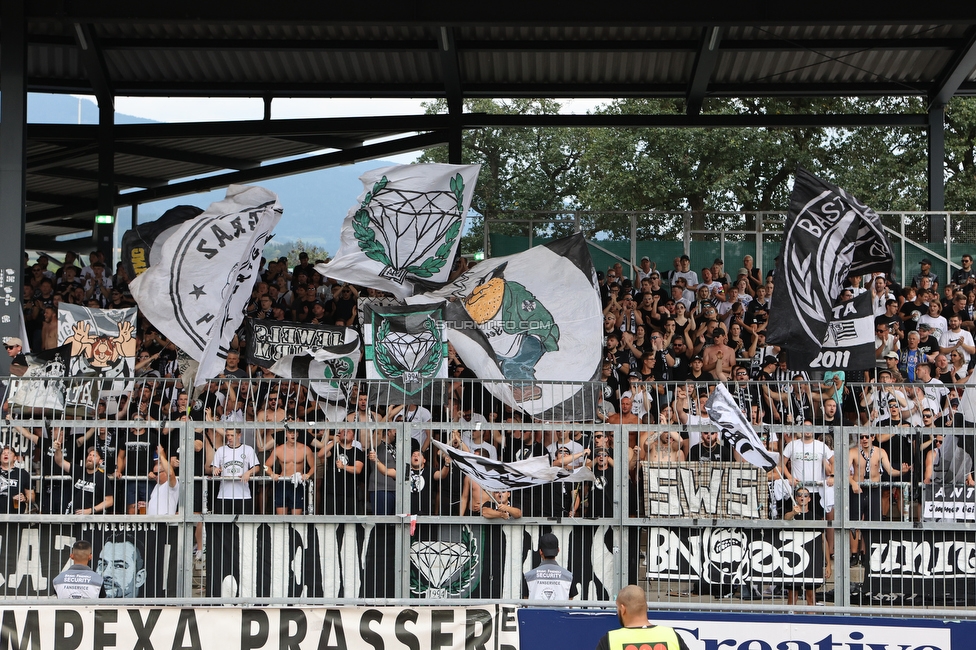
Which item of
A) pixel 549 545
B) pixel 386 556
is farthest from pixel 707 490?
pixel 386 556

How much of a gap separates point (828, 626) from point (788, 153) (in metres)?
29.5

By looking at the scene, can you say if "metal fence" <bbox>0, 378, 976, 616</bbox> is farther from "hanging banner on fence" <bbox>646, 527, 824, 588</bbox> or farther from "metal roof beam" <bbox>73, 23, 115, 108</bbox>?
"metal roof beam" <bbox>73, 23, 115, 108</bbox>

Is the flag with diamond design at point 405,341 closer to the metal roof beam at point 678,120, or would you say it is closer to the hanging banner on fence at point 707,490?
the hanging banner on fence at point 707,490

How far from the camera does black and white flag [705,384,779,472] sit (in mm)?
10781

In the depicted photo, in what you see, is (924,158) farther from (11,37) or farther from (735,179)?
(11,37)

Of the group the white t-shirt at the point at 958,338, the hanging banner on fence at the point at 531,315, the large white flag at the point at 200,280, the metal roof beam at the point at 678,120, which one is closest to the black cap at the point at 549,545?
the hanging banner on fence at the point at 531,315

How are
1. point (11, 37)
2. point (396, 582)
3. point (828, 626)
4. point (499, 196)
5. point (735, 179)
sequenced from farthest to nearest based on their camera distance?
point (499, 196)
point (735, 179)
point (11, 37)
point (396, 582)
point (828, 626)

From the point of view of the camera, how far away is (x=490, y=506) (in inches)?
470

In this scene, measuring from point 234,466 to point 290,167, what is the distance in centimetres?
1555

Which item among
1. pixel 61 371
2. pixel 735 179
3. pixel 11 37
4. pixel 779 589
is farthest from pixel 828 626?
pixel 735 179

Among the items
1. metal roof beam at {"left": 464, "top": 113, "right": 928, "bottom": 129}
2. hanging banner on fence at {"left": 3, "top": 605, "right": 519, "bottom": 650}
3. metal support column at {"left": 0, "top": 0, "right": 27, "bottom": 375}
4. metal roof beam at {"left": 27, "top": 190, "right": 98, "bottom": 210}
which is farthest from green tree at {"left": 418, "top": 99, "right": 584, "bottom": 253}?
hanging banner on fence at {"left": 3, "top": 605, "right": 519, "bottom": 650}

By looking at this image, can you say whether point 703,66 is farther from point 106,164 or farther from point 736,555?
point 736,555

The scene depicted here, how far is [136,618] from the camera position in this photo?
939 centimetres

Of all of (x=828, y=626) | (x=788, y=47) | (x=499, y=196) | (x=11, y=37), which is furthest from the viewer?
(x=499, y=196)
